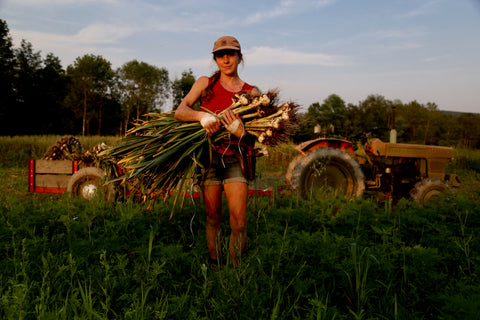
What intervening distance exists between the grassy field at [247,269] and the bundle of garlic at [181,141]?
424 millimetres

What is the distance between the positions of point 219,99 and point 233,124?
1.46 feet

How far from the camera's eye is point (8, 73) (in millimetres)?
33781

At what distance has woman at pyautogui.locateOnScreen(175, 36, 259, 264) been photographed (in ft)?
7.99

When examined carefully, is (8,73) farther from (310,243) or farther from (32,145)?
(310,243)

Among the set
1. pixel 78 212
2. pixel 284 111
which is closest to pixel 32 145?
pixel 78 212

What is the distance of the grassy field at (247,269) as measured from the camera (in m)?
1.67

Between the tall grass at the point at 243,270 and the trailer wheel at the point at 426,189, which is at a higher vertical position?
the trailer wheel at the point at 426,189

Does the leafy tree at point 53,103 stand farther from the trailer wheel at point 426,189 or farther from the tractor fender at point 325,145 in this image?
the trailer wheel at point 426,189

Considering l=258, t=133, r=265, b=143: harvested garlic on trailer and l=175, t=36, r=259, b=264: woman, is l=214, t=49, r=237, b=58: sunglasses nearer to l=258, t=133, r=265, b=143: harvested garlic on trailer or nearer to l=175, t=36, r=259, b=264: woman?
l=175, t=36, r=259, b=264: woman

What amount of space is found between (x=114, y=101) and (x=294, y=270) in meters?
47.1

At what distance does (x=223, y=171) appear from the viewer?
2.54m

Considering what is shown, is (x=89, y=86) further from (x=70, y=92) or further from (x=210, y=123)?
(x=210, y=123)

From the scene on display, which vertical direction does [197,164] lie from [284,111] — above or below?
below

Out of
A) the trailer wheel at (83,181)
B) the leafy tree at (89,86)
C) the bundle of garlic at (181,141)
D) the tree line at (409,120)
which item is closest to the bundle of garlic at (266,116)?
the bundle of garlic at (181,141)
